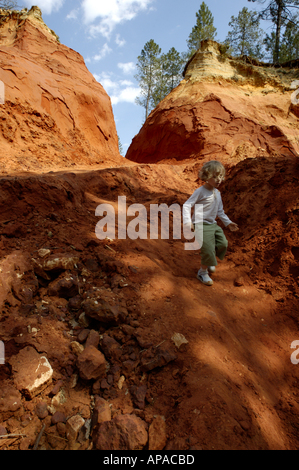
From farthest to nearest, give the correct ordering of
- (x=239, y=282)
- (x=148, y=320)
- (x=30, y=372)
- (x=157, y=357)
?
(x=239, y=282), (x=148, y=320), (x=157, y=357), (x=30, y=372)

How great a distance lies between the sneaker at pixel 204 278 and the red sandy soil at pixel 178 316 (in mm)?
83

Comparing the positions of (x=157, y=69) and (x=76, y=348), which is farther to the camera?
(x=157, y=69)

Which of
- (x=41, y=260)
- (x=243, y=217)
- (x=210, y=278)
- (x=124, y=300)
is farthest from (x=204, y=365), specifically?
(x=243, y=217)

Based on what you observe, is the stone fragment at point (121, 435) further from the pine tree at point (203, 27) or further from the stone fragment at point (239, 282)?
the pine tree at point (203, 27)

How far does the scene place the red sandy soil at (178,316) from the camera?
1.60 m

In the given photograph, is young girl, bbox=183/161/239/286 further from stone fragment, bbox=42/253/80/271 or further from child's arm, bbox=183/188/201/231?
stone fragment, bbox=42/253/80/271

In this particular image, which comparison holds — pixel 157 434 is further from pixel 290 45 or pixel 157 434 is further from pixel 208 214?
pixel 290 45

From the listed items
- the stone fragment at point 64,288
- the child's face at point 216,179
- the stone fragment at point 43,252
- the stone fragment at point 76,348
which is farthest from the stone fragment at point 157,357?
the child's face at point 216,179

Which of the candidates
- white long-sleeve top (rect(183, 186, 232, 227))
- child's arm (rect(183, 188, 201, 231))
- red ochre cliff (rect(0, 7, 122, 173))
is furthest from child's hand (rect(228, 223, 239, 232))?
red ochre cliff (rect(0, 7, 122, 173))

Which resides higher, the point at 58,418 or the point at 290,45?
the point at 290,45

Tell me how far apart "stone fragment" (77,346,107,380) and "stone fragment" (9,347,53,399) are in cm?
21

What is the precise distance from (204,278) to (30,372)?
218 cm

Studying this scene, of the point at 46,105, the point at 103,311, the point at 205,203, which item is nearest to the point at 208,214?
the point at 205,203

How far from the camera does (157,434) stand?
1.50 meters
